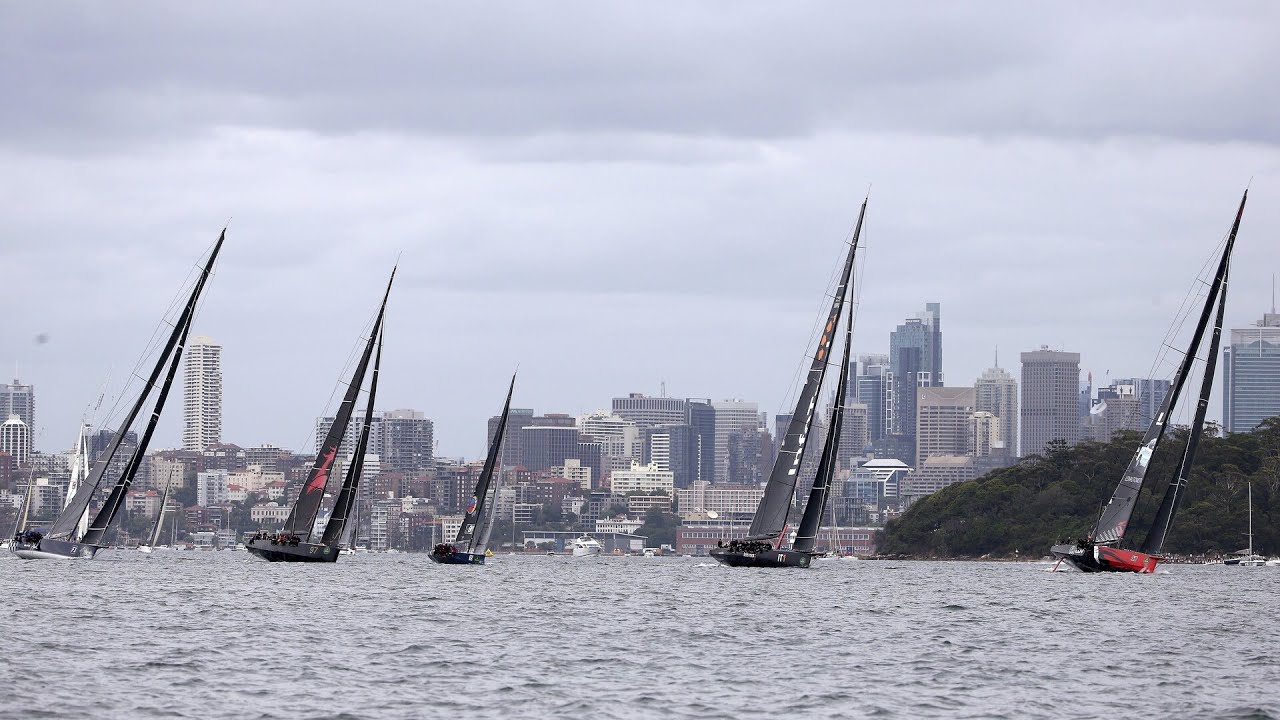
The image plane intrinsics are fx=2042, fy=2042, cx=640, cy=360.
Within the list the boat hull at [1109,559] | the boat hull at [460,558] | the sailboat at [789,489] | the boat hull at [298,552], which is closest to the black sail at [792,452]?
the sailboat at [789,489]

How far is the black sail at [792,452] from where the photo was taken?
9112 cm

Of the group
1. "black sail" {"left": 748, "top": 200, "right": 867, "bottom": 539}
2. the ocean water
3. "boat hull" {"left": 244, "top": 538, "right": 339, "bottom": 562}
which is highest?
"black sail" {"left": 748, "top": 200, "right": 867, "bottom": 539}

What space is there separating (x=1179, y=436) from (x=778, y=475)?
88.1 meters

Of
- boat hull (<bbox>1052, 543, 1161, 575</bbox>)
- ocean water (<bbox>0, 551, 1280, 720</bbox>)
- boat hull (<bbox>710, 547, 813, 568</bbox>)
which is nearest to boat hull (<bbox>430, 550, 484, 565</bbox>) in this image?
boat hull (<bbox>710, 547, 813, 568</bbox>)

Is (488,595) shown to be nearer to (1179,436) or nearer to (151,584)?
(151,584)

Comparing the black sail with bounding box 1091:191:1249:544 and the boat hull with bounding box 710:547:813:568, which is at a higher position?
the black sail with bounding box 1091:191:1249:544

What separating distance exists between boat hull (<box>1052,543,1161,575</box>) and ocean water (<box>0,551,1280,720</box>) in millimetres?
16411

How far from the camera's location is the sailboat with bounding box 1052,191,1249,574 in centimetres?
9356

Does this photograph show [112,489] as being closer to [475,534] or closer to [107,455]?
[107,455]

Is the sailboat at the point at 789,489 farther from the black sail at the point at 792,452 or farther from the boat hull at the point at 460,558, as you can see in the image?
the boat hull at the point at 460,558

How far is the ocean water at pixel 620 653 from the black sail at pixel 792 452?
49.4ft

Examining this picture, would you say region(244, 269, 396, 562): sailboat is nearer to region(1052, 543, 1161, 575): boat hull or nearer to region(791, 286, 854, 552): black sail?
region(791, 286, 854, 552): black sail

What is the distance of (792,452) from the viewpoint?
9150cm

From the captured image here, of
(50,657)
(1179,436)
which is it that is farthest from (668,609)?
(1179,436)
